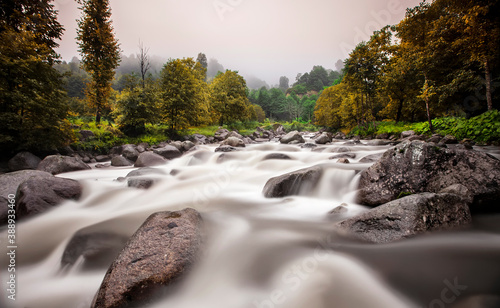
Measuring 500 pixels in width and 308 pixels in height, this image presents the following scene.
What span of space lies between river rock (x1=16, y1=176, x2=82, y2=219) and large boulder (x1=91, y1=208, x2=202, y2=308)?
3367 mm

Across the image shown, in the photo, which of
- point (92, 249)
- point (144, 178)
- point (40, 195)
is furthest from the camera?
point (144, 178)

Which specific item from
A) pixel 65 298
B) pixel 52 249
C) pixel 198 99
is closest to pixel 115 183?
pixel 52 249

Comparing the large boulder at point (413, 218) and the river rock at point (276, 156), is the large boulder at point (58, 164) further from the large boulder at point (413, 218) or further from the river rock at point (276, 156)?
the large boulder at point (413, 218)

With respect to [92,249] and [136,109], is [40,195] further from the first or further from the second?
[136,109]

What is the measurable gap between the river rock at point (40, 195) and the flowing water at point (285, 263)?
0.67 feet

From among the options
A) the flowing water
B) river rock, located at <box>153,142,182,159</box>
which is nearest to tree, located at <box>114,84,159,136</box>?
river rock, located at <box>153,142,182,159</box>

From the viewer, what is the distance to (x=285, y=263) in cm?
270

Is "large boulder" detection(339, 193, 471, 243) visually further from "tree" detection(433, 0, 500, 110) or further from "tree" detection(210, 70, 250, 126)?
"tree" detection(210, 70, 250, 126)

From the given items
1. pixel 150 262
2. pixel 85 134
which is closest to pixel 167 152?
pixel 85 134

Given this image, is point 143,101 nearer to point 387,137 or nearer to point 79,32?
point 79,32

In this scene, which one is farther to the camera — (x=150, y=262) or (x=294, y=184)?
(x=294, y=184)

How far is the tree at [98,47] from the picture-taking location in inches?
645

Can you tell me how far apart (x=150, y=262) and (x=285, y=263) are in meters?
1.77

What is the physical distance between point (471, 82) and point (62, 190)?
21528mm
